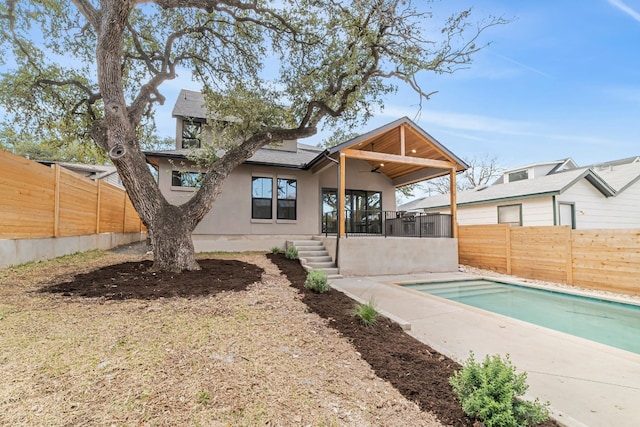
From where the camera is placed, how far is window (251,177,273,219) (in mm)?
11797

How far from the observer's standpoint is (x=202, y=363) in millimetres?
2822

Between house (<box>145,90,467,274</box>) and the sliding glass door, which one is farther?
the sliding glass door

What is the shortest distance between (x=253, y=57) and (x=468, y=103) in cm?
1077

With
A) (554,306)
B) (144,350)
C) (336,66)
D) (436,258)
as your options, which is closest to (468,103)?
(436,258)

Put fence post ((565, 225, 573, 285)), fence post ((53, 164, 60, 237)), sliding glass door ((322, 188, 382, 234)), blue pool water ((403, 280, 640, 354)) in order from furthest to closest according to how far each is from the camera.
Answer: sliding glass door ((322, 188, 382, 234)) → fence post ((565, 225, 573, 285)) → fence post ((53, 164, 60, 237)) → blue pool water ((403, 280, 640, 354))

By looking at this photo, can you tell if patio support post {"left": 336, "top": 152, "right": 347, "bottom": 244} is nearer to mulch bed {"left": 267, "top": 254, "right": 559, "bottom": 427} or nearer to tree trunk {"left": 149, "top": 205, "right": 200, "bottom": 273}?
mulch bed {"left": 267, "top": 254, "right": 559, "bottom": 427}

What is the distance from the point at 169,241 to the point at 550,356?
23.4 ft

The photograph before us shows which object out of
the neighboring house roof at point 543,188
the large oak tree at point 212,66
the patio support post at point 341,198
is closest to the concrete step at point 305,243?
the patio support post at point 341,198

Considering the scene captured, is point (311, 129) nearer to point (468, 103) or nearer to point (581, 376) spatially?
point (581, 376)

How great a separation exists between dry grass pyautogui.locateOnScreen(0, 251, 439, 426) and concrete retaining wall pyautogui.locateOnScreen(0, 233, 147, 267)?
2415 millimetres

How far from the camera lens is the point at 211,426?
2035mm

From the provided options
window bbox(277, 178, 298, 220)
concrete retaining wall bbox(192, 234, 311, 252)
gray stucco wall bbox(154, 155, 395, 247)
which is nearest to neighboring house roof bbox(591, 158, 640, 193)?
gray stucco wall bbox(154, 155, 395, 247)

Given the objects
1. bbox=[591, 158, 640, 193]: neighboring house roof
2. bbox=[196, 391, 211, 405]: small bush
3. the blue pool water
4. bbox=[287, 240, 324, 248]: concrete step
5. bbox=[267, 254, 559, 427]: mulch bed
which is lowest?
the blue pool water

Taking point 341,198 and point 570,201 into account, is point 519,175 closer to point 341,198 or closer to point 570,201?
point 570,201
